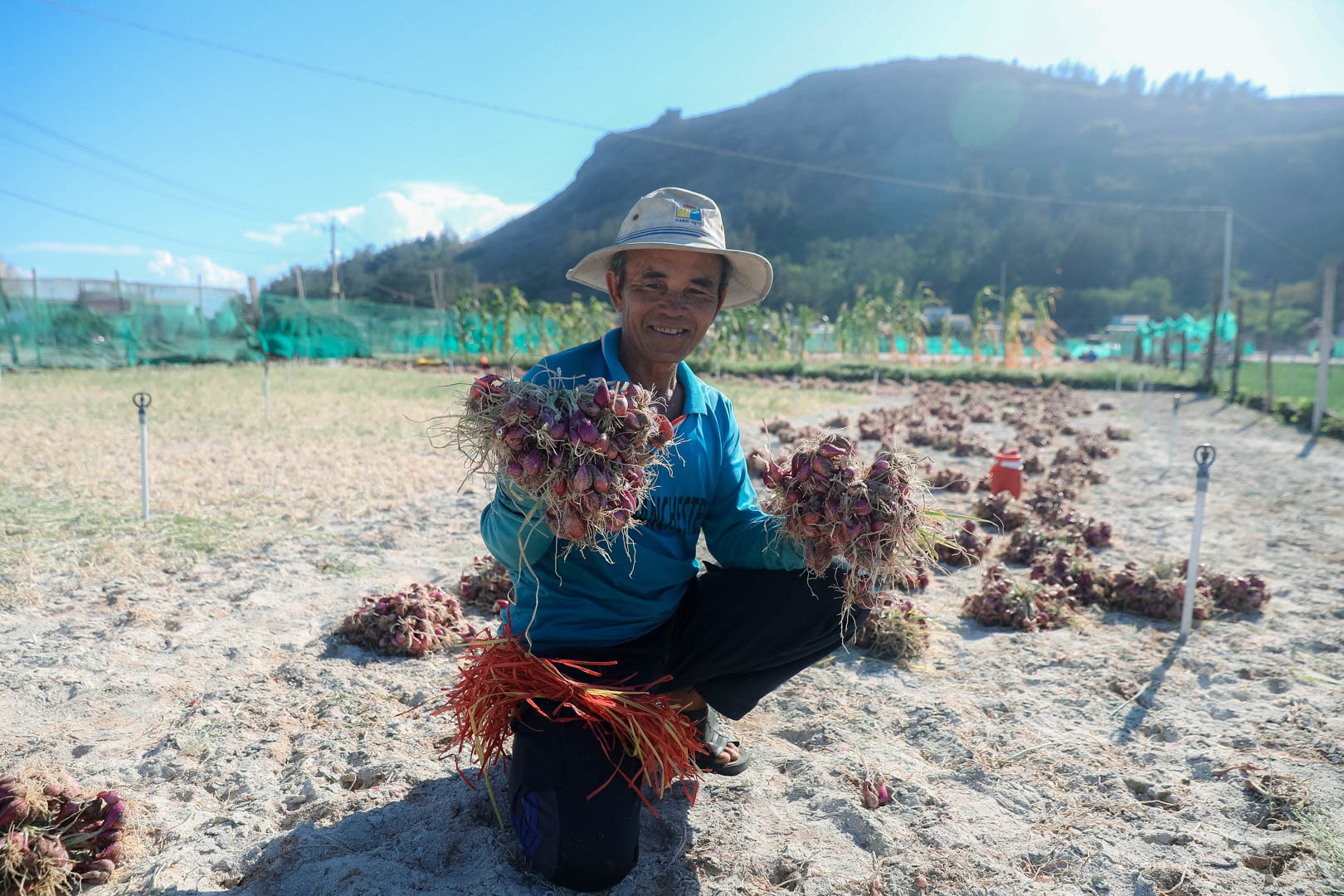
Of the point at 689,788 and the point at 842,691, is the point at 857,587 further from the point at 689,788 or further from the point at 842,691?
the point at 842,691

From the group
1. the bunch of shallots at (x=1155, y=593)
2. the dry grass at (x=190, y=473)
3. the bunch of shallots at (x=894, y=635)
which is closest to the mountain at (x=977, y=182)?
the dry grass at (x=190, y=473)

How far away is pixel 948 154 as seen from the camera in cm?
11094

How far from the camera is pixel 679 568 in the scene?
2.49 m

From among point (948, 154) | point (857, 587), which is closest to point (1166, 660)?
point (857, 587)

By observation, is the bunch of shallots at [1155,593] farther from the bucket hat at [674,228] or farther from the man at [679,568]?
the bucket hat at [674,228]

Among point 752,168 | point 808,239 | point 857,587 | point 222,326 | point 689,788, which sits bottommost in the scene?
point 689,788

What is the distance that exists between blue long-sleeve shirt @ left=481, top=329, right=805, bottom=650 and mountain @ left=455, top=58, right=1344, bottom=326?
44483 mm

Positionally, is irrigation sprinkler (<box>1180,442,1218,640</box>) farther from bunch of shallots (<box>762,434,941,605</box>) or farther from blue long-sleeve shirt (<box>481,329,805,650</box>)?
blue long-sleeve shirt (<box>481,329,805,650</box>)

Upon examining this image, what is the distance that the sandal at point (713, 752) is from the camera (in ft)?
8.45

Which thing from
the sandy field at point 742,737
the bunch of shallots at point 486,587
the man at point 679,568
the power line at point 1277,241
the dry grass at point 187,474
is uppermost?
the power line at point 1277,241

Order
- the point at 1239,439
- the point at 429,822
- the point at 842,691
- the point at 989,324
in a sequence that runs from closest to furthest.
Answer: the point at 429,822 → the point at 842,691 → the point at 1239,439 → the point at 989,324

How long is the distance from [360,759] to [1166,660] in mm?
3437

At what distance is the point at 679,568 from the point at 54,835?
69.6 inches

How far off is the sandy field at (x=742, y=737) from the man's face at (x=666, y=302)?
4.78 ft
